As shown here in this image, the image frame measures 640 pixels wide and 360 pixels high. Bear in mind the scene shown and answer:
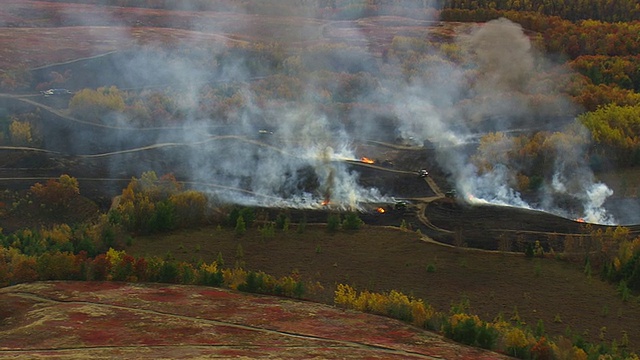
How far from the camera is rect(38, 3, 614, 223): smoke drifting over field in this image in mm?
65375

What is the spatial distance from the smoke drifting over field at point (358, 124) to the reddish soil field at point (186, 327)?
692 inches

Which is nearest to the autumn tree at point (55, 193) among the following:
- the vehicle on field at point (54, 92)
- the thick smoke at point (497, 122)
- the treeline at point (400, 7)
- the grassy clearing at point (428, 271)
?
the grassy clearing at point (428, 271)

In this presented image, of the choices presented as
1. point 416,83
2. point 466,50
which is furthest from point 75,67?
point 466,50

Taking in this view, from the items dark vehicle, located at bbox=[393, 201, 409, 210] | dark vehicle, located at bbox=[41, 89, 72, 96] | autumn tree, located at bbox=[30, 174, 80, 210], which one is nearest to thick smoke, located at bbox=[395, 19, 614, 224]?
dark vehicle, located at bbox=[393, 201, 409, 210]

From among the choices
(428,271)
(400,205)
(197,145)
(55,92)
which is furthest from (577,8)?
(428,271)

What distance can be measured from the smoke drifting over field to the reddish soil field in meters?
17.6

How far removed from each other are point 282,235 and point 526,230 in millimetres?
14215

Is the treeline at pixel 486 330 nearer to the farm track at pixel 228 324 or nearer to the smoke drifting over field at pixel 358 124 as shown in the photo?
the farm track at pixel 228 324

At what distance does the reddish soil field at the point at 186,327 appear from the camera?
130ft

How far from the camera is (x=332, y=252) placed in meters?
55.1

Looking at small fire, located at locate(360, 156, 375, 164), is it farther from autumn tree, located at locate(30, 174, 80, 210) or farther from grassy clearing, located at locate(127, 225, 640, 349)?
autumn tree, located at locate(30, 174, 80, 210)

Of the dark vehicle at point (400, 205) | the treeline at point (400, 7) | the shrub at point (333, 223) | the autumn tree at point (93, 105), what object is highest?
the treeline at point (400, 7)

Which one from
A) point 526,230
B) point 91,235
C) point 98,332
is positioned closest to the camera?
point 98,332

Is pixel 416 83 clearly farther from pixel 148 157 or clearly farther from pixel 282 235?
pixel 282 235
